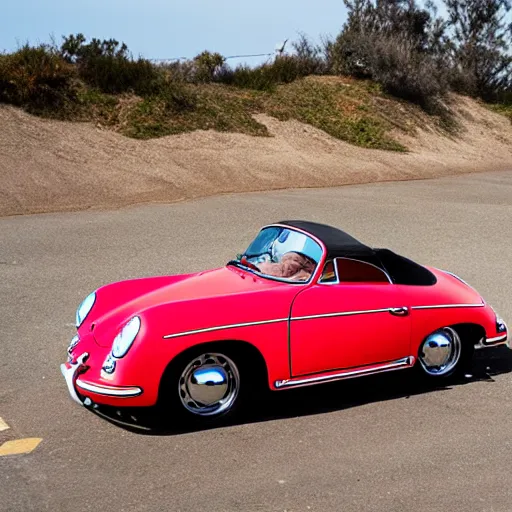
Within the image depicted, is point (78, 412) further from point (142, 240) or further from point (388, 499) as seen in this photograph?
point (142, 240)

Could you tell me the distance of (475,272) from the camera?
1023 cm

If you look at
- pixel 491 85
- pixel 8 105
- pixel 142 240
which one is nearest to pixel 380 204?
pixel 142 240

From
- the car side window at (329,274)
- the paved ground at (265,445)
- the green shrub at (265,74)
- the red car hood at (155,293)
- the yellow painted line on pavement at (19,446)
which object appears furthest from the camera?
the green shrub at (265,74)

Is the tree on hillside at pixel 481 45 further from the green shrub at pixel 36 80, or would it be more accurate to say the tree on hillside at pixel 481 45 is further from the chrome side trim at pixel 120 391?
the chrome side trim at pixel 120 391

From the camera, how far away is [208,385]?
18.0 feet

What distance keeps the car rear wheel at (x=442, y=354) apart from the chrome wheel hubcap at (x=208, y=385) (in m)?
1.61

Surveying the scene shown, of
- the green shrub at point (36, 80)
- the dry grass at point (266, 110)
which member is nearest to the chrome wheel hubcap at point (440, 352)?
the dry grass at point (266, 110)

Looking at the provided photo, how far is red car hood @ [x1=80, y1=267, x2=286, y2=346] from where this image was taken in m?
5.70

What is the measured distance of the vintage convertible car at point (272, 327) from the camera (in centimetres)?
536

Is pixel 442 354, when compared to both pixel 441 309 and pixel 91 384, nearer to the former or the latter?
pixel 441 309

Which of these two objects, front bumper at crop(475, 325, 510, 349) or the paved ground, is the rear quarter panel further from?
the paved ground

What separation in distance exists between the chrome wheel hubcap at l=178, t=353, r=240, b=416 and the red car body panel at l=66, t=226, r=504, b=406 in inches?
7.6

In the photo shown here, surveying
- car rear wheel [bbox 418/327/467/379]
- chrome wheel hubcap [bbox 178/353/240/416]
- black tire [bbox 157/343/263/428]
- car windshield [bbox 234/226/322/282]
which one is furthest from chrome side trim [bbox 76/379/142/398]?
car rear wheel [bbox 418/327/467/379]

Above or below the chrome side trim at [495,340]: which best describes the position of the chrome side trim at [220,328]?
above
